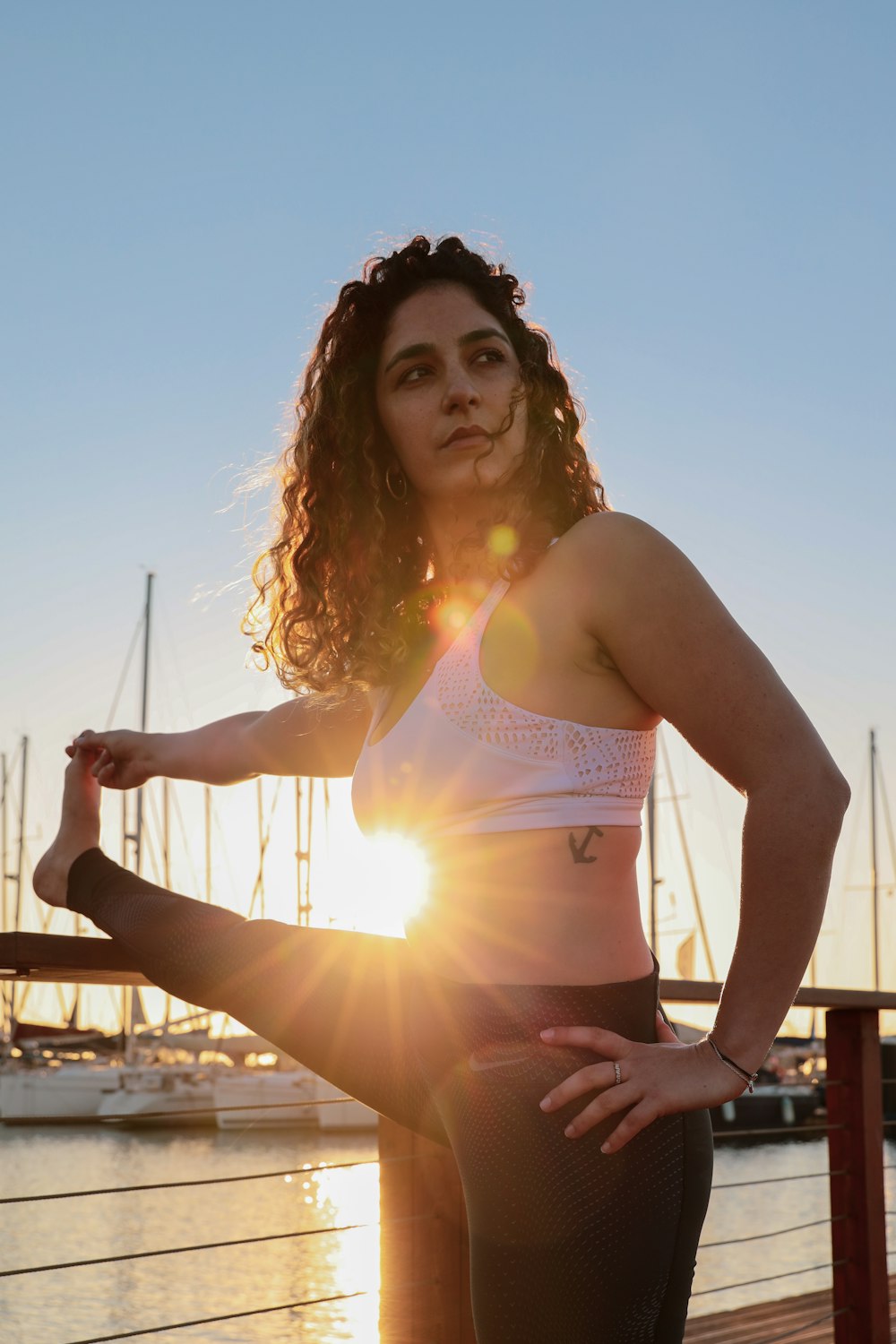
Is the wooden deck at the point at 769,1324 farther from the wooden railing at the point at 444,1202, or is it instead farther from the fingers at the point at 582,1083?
the fingers at the point at 582,1083

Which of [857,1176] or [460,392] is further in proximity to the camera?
[857,1176]

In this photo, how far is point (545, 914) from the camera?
124 centimetres

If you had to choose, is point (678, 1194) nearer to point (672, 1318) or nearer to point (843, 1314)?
point (672, 1318)

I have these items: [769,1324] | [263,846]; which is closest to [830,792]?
[769,1324]

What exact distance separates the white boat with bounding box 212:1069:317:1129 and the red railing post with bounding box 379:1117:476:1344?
2950cm

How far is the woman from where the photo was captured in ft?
3.84

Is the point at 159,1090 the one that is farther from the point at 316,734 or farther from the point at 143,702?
the point at 316,734

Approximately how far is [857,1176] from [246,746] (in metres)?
2.05

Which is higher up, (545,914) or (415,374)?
(415,374)

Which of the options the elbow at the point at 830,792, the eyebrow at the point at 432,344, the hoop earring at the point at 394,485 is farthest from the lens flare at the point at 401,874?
the eyebrow at the point at 432,344

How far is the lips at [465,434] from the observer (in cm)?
156

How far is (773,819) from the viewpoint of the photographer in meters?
1.18

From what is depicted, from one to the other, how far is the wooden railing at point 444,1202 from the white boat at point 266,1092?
28479 mm

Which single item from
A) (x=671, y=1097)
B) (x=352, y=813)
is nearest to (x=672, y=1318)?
(x=671, y=1097)
